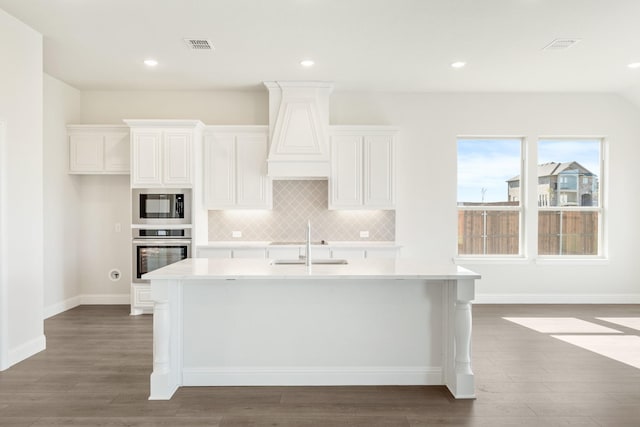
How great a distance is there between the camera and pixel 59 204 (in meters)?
5.73

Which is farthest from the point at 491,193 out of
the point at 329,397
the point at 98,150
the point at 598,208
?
the point at 98,150

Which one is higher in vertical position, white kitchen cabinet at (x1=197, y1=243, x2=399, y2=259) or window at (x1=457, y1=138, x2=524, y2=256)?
window at (x1=457, y1=138, x2=524, y2=256)

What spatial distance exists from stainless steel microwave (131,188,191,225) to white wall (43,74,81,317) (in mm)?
1025

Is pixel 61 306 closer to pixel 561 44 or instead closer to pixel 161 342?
pixel 161 342

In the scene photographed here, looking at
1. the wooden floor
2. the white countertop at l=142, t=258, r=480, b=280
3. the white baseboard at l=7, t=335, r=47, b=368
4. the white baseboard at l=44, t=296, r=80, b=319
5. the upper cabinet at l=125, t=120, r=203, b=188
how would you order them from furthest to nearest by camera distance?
the upper cabinet at l=125, t=120, r=203, b=188
the white baseboard at l=44, t=296, r=80, b=319
the white baseboard at l=7, t=335, r=47, b=368
the white countertop at l=142, t=258, r=480, b=280
the wooden floor

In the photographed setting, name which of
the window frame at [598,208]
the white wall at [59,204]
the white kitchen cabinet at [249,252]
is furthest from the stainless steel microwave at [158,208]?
the window frame at [598,208]

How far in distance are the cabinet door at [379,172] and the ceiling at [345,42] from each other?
31.0 inches

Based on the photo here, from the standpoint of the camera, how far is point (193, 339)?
331cm

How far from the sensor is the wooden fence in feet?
20.9

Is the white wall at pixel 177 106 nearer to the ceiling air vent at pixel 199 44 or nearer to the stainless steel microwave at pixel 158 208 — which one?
the stainless steel microwave at pixel 158 208

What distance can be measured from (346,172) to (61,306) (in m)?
4.14

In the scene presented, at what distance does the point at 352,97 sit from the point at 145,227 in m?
3.32

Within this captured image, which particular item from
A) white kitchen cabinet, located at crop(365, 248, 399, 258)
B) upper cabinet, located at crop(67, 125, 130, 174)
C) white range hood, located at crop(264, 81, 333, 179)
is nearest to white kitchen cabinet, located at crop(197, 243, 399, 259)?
white kitchen cabinet, located at crop(365, 248, 399, 258)

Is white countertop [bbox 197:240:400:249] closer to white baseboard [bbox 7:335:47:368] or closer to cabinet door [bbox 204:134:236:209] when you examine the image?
cabinet door [bbox 204:134:236:209]
